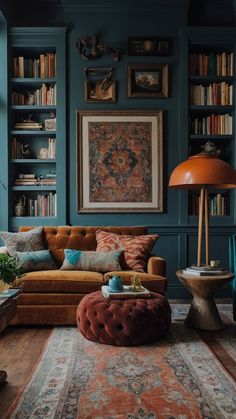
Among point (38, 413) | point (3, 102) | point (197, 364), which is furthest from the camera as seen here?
point (3, 102)

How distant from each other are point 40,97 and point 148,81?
1.32 meters

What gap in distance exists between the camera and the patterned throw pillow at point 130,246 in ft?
14.0

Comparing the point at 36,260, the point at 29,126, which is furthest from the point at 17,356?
the point at 29,126

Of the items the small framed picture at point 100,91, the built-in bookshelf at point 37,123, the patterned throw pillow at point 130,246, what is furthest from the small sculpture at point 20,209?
the small framed picture at point 100,91

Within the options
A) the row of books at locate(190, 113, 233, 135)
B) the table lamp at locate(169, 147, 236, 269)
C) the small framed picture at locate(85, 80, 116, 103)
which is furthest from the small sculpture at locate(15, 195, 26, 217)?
the row of books at locate(190, 113, 233, 135)

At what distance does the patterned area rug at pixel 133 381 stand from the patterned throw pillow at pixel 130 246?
85 centimetres

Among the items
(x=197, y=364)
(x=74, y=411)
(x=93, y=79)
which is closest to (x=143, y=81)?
(x=93, y=79)

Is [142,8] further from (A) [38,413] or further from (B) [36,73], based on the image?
(A) [38,413]

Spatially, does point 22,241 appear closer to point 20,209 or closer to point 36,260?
point 36,260

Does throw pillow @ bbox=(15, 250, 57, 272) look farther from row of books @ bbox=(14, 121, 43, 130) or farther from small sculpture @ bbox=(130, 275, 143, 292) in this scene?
row of books @ bbox=(14, 121, 43, 130)

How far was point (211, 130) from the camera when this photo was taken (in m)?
5.36

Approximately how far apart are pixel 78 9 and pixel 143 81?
115 centimetres

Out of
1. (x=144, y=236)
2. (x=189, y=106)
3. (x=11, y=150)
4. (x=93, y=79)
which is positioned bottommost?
(x=144, y=236)

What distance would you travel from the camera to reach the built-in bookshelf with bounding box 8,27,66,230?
526cm
